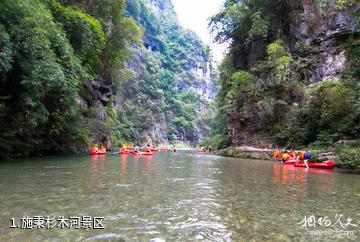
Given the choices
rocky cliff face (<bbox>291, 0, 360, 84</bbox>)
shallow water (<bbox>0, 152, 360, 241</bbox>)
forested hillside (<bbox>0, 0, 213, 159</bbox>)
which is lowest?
shallow water (<bbox>0, 152, 360, 241</bbox>)

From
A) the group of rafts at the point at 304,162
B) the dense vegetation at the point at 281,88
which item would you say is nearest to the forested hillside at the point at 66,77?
the dense vegetation at the point at 281,88

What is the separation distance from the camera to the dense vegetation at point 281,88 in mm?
18094

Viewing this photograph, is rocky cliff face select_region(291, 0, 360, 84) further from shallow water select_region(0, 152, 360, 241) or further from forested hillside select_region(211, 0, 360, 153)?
shallow water select_region(0, 152, 360, 241)

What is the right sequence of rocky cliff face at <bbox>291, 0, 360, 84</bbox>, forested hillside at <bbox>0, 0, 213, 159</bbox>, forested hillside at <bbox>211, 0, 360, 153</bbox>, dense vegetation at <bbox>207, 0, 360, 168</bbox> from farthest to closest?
rocky cliff face at <bbox>291, 0, 360, 84</bbox>, forested hillside at <bbox>211, 0, 360, 153</bbox>, dense vegetation at <bbox>207, 0, 360, 168</bbox>, forested hillside at <bbox>0, 0, 213, 159</bbox>

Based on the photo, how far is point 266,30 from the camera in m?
27.1

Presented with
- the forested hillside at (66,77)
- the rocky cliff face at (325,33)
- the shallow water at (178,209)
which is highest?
the rocky cliff face at (325,33)

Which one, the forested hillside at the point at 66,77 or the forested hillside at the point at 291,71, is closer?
the forested hillside at the point at 66,77

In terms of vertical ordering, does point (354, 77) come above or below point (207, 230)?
above

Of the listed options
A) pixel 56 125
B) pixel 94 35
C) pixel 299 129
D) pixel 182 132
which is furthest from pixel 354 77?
pixel 182 132

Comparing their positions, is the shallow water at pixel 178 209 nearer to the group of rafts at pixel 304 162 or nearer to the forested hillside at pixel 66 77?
the forested hillside at pixel 66 77

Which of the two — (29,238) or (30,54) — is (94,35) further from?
(29,238)

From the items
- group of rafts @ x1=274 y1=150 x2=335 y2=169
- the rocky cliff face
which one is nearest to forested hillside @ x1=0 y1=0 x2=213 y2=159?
the rocky cliff face

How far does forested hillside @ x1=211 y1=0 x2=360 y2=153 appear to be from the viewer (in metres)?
21.0

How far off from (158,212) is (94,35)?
58.5 feet
